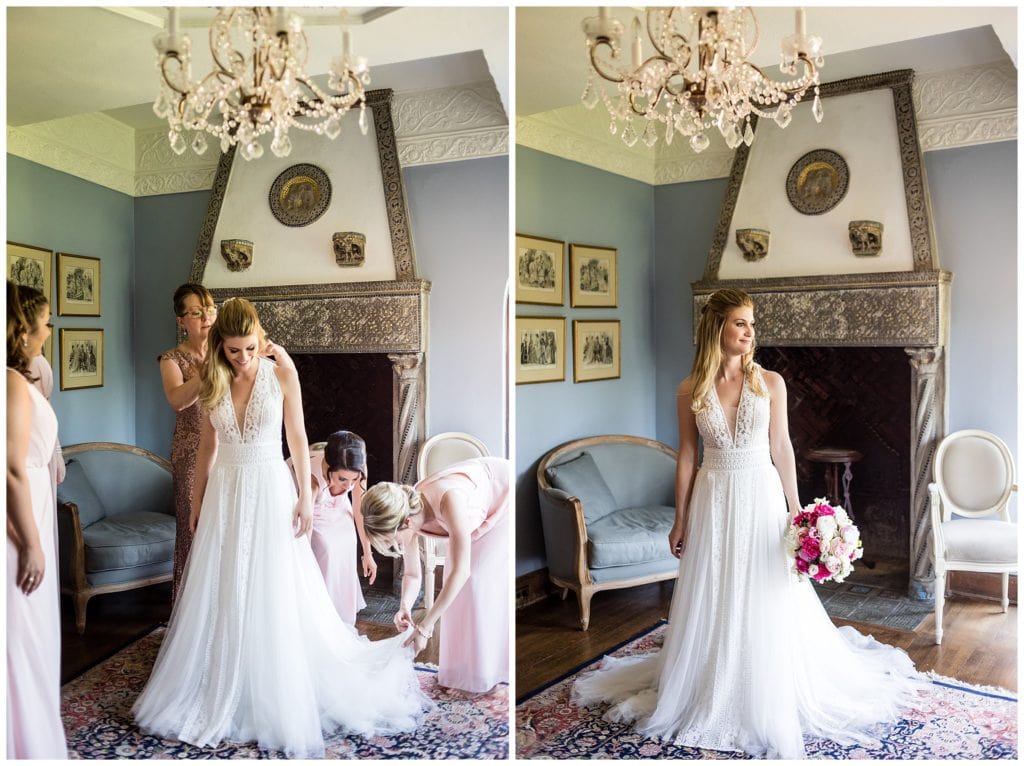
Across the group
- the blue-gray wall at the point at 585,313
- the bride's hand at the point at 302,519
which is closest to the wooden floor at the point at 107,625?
the bride's hand at the point at 302,519

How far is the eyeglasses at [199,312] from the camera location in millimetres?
2484

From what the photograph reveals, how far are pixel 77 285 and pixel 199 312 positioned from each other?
37 centimetres

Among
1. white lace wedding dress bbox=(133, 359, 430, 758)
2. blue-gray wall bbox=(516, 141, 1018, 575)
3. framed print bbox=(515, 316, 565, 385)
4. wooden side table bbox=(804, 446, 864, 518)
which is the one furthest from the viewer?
wooden side table bbox=(804, 446, 864, 518)

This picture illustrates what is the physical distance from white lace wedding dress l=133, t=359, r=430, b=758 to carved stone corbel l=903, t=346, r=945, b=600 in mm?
2415

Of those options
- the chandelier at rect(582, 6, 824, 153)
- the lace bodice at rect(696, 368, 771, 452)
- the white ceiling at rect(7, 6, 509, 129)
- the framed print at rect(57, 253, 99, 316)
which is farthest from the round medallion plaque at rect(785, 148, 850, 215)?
the framed print at rect(57, 253, 99, 316)

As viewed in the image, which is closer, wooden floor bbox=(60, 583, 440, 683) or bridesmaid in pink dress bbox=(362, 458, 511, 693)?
wooden floor bbox=(60, 583, 440, 683)

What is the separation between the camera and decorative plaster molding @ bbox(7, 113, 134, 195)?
2455mm

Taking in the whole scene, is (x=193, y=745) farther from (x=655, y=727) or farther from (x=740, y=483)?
(x=740, y=483)

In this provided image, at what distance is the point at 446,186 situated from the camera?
8.30ft

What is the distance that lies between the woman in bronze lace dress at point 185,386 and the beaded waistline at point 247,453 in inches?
3.2

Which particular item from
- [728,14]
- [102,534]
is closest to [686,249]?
[728,14]

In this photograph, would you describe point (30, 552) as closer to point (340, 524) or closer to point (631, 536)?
point (340, 524)

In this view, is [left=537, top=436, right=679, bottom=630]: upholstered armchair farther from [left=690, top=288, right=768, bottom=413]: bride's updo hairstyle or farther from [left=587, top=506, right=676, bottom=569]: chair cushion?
[left=690, top=288, right=768, bottom=413]: bride's updo hairstyle

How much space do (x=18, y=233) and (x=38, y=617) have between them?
115cm
